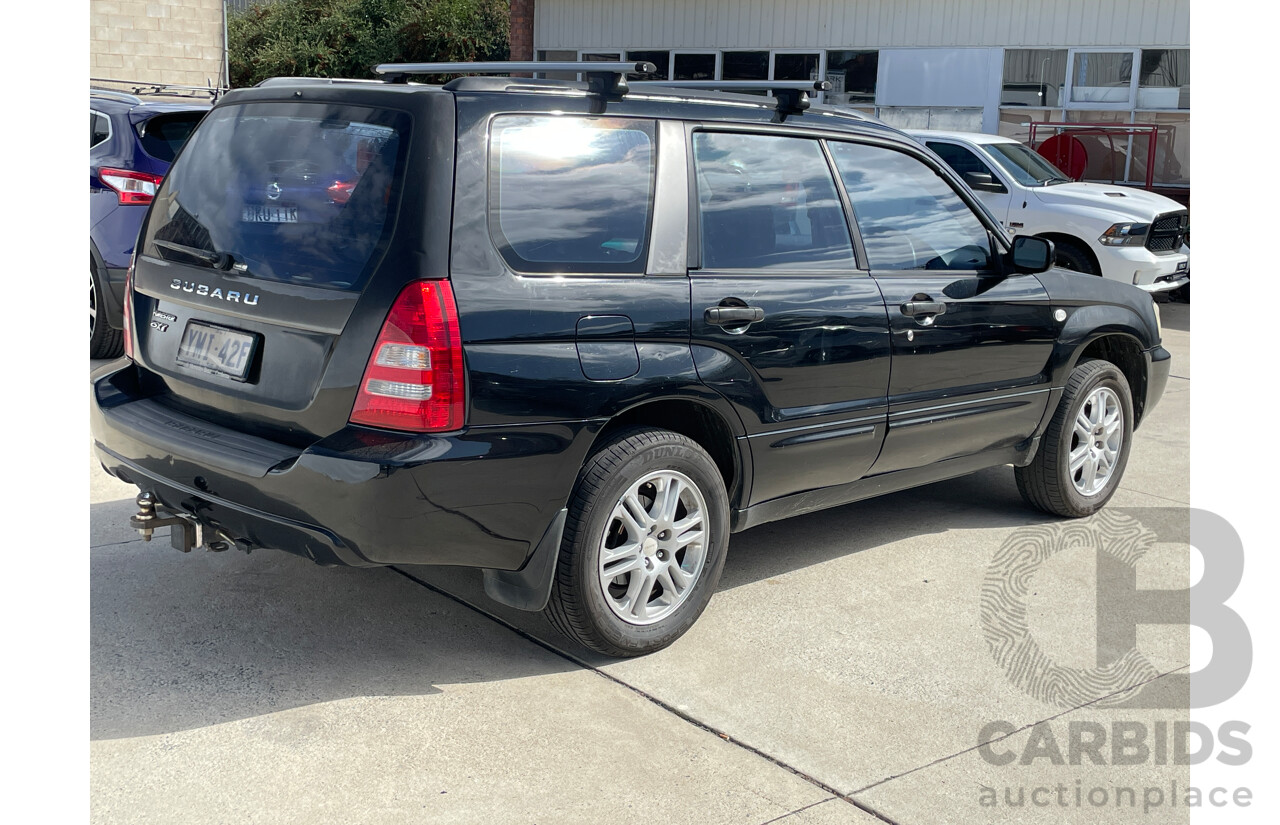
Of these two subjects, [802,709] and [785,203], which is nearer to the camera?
[802,709]

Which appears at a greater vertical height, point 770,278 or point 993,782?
point 770,278

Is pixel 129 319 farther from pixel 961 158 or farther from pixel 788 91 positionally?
pixel 961 158

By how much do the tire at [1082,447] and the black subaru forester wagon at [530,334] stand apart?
1.02m

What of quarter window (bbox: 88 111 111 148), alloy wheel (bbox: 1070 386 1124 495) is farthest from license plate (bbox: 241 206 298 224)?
quarter window (bbox: 88 111 111 148)

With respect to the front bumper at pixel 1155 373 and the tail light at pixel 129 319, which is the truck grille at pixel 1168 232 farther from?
the tail light at pixel 129 319

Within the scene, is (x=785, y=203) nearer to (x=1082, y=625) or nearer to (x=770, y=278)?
(x=770, y=278)

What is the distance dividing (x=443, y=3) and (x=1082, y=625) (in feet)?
103

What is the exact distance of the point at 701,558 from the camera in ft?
13.6

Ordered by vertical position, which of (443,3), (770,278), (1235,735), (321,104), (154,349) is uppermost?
(443,3)


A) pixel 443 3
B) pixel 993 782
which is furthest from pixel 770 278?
pixel 443 3

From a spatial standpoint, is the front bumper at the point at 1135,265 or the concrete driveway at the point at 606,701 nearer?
the concrete driveway at the point at 606,701

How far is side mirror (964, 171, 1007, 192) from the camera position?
12.6 metres

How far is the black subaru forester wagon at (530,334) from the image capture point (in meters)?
3.44

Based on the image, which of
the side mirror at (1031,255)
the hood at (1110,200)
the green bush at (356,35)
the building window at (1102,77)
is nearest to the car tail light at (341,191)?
the side mirror at (1031,255)
